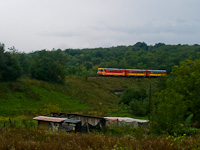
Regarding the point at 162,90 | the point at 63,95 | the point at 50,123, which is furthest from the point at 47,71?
the point at 50,123

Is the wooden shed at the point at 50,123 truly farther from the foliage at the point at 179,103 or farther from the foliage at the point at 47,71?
the foliage at the point at 47,71

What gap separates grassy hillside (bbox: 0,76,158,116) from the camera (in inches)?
1252

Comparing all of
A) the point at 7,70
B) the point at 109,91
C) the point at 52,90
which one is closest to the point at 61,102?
the point at 52,90

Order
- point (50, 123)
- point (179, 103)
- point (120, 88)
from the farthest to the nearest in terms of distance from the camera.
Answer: point (120, 88), point (179, 103), point (50, 123)

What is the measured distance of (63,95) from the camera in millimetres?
42656

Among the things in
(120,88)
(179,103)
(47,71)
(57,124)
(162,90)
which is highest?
(47,71)

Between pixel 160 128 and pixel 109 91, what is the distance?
39.7m

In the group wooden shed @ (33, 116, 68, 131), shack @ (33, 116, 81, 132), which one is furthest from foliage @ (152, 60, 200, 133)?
wooden shed @ (33, 116, 68, 131)

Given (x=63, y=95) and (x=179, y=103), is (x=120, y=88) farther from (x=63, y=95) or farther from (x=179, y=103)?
(x=179, y=103)

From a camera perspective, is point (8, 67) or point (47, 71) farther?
point (47, 71)

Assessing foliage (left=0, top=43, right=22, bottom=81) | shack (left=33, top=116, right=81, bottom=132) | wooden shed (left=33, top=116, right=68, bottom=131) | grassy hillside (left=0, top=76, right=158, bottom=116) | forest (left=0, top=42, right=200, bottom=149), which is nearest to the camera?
wooden shed (left=33, top=116, right=68, bottom=131)

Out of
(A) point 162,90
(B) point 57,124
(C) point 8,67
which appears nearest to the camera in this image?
(B) point 57,124

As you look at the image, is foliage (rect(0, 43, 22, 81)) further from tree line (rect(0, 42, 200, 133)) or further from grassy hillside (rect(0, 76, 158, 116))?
grassy hillside (rect(0, 76, 158, 116))

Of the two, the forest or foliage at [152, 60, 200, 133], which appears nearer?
foliage at [152, 60, 200, 133]
